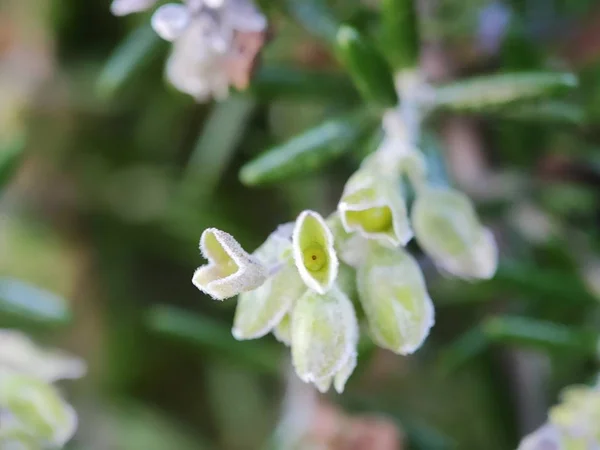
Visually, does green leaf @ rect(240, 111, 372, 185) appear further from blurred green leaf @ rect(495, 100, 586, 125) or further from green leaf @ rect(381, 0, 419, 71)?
blurred green leaf @ rect(495, 100, 586, 125)

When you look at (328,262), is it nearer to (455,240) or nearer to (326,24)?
(455,240)

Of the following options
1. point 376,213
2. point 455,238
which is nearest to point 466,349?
point 455,238

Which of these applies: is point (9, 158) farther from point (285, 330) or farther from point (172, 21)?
point (285, 330)

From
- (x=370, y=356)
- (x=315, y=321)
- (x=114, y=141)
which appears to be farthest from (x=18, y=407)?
(x=114, y=141)

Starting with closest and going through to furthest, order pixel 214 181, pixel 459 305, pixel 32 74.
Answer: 1. pixel 459 305
2. pixel 214 181
3. pixel 32 74

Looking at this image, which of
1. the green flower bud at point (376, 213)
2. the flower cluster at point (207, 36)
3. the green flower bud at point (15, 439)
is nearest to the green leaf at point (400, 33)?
the flower cluster at point (207, 36)

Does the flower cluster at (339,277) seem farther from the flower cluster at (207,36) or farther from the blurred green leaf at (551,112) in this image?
the blurred green leaf at (551,112)
